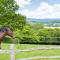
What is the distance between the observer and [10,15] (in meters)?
7.62

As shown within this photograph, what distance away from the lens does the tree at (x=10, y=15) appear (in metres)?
7.31

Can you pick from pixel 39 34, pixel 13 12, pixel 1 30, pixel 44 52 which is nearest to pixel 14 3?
pixel 13 12

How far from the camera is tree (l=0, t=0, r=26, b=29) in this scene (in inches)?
288

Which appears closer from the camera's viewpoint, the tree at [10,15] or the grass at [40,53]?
the grass at [40,53]

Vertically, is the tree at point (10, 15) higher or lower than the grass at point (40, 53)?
higher

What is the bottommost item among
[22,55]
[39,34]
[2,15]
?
[22,55]

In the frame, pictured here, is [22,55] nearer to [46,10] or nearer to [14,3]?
[14,3]

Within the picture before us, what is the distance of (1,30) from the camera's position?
536 centimetres

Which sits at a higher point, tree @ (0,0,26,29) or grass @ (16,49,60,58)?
tree @ (0,0,26,29)

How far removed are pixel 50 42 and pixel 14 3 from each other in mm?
2050

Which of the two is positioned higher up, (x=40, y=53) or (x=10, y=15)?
(x=10, y=15)

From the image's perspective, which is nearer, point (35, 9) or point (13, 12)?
point (13, 12)

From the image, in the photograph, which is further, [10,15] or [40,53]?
[10,15]

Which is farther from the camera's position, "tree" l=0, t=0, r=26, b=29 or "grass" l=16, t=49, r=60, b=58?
"tree" l=0, t=0, r=26, b=29
